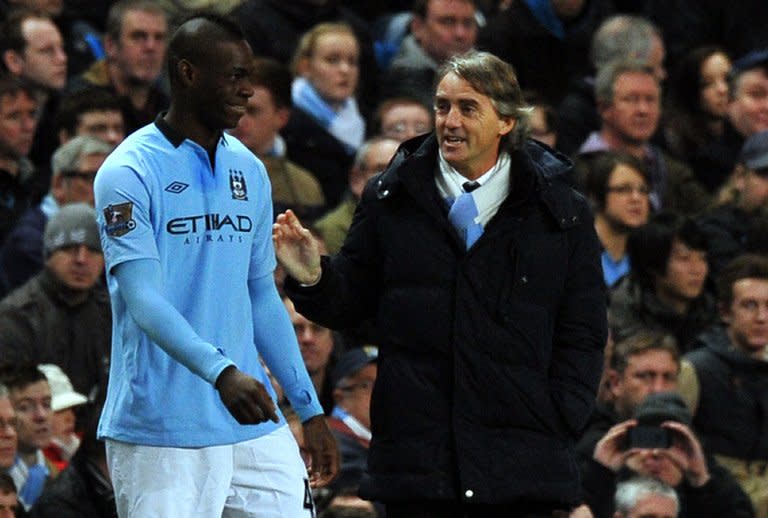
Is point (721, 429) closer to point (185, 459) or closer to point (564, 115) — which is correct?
point (564, 115)

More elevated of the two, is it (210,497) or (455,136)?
(455,136)

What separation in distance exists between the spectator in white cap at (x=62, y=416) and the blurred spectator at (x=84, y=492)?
38.8 inches

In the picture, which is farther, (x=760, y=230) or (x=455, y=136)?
(x=760, y=230)

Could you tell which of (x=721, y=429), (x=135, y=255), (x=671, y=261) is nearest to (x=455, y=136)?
(x=135, y=255)

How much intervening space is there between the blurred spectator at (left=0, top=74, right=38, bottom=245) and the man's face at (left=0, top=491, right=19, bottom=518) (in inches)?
123

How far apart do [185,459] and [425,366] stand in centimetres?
80

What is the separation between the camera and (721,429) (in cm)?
963

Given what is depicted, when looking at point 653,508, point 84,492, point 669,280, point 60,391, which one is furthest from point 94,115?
point 653,508

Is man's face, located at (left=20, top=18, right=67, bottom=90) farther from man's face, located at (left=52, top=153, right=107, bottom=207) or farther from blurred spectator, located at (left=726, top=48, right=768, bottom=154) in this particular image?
blurred spectator, located at (left=726, top=48, right=768, bottom=154)

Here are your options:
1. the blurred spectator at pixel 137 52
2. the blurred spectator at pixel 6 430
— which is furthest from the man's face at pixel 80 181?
the blurred spectator at pixel 6 430

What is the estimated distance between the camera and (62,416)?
896cm

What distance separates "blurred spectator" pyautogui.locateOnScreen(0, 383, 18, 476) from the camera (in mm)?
8117

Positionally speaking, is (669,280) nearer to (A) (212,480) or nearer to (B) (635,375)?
(B) (635,375)

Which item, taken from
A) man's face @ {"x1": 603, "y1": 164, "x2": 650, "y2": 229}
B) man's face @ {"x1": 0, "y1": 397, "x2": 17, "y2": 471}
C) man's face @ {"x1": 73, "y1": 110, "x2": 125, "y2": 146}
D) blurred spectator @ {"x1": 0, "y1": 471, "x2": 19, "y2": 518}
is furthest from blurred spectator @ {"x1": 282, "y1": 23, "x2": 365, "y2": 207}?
blurred spectator @ {"x1": 0, "y1": 471, "x2": 19, "y2": 518}
